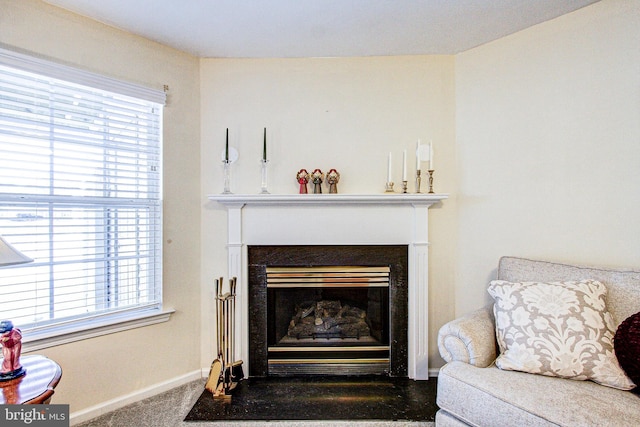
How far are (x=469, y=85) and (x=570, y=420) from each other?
2079 millimetres

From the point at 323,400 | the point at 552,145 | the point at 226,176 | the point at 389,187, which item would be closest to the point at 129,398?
→ the point at 323,400

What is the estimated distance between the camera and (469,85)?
93.0 inches

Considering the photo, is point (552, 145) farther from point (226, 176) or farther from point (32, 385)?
point (32, 385)

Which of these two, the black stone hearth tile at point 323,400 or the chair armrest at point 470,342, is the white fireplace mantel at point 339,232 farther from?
the chair armrest at point 470,342

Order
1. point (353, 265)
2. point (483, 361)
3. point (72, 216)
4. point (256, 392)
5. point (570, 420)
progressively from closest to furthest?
point (570, 420) → point (483, 361) → point (72, 216) → point (256, 392) → point (353, 265)

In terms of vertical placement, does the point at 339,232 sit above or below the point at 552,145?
below

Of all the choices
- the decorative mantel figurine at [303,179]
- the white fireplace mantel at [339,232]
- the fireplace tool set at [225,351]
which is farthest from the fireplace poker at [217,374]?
the decorative mantel figurine at [303,179]

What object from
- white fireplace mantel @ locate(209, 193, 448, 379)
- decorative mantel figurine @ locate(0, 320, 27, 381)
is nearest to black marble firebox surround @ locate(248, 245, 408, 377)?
white fireplace mantel @ locate(209, 193, 448, 379)

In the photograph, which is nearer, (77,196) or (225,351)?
(77,196)

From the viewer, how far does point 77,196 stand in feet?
6.21

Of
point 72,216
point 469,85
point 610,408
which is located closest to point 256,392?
point 72,216

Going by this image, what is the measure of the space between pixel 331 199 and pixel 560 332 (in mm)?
1430

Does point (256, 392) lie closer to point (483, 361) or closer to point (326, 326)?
point (326, 326)

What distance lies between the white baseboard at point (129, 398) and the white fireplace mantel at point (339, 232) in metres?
0.45
